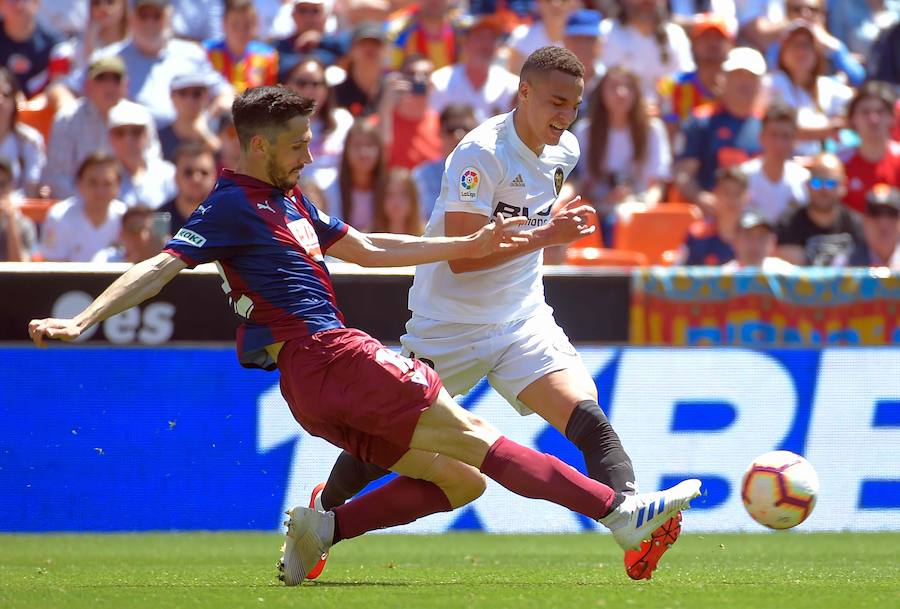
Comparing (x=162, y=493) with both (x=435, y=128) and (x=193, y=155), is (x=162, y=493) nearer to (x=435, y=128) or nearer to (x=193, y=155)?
(x=193, y=155)

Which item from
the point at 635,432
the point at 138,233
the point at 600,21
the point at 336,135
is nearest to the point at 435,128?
the point at 336,135

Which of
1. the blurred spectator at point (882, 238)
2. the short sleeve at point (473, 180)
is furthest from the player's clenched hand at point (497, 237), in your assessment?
the blurred spectator at point (882, 238)

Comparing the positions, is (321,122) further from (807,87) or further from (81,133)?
(807,87)

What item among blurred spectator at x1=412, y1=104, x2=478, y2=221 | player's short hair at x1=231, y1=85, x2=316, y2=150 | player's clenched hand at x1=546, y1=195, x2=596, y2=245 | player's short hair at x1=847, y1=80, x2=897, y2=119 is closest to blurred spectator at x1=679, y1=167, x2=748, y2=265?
player's short hair at x1=847, y1=80, x2=897, y2=119

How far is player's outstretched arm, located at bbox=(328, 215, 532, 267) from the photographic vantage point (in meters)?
5.97

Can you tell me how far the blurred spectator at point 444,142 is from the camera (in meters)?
12.1

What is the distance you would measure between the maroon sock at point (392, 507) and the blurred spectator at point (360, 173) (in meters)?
5.65

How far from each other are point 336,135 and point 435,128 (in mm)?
886

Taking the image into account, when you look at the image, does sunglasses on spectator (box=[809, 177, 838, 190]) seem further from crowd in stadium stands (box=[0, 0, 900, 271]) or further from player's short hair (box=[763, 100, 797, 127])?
player's short hair (box=[763, 100, 797, 127])

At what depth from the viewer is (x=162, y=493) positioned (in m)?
Result: 9.02

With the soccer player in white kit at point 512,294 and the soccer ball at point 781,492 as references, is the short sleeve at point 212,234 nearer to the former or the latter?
the soccer player in white kit at point 512,294

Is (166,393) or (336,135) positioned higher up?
(336,135)

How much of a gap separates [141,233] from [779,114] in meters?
5.58

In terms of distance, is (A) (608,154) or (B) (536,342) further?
(A) (608,154)
